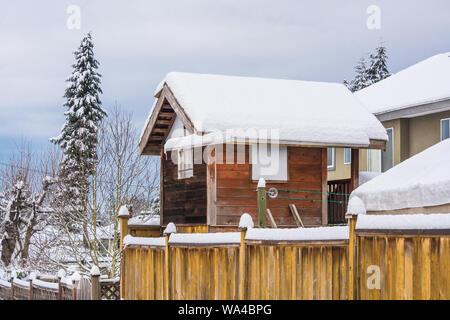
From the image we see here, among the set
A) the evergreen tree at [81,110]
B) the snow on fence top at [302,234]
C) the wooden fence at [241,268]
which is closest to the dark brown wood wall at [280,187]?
the wooden fence at [241,268]

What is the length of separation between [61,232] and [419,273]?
2346 centimetres

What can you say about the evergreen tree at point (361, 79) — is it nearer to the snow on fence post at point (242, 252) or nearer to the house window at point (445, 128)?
the house window at point (445, 128)

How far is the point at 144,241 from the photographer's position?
15.7 meters

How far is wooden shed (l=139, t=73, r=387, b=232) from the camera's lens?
Result: 1759 centimetres

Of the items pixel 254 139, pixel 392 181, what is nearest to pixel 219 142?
pixel 254 139

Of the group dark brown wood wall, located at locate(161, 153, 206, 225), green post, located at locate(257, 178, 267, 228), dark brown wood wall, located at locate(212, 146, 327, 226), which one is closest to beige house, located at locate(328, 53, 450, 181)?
dark brown wood wall, located at locate(212, 146, 327, 226)

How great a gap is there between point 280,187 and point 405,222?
912 centimetres

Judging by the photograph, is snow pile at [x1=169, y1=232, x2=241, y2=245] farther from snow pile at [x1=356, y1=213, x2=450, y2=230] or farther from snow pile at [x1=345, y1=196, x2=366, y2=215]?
snow pile at [x1=356, y1=213, x2=450, y2=230]

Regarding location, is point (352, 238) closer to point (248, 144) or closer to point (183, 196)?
point (248, 144)

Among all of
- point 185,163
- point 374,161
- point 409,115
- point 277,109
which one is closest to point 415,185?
point 277,109

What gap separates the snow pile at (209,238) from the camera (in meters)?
12.2
